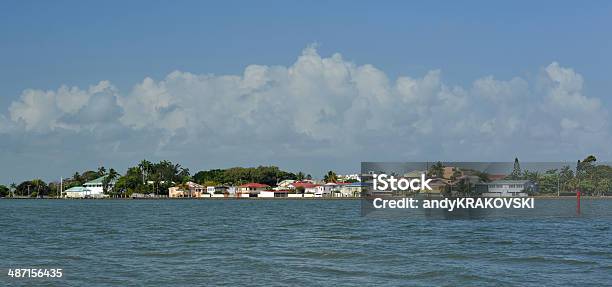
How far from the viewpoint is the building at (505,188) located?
8050 cm

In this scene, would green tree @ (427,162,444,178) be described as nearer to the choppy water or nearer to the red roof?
the red roof

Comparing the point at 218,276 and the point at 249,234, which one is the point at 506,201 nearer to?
the point at 249,234

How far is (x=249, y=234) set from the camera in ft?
133

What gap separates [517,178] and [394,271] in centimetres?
7238

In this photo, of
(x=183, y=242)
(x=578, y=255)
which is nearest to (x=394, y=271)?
(x=578, y=255)

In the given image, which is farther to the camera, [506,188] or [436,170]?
[506,188]

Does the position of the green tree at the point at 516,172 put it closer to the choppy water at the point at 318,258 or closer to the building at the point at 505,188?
the building at the point at 505,188

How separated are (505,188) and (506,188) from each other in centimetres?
26

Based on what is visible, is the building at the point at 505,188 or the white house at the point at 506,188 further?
the white house at the point at 506,188

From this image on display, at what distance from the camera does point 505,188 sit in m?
87.5

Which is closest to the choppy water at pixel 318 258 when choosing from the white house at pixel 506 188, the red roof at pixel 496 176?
the white house at pixel 506 188

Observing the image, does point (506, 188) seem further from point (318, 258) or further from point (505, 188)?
point (318, 258)

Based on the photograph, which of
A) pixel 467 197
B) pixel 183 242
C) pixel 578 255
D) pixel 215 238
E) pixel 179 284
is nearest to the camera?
pixel 179 284

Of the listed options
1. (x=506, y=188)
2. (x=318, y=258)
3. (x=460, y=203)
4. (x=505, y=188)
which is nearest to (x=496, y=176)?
(x=505, y=188)
